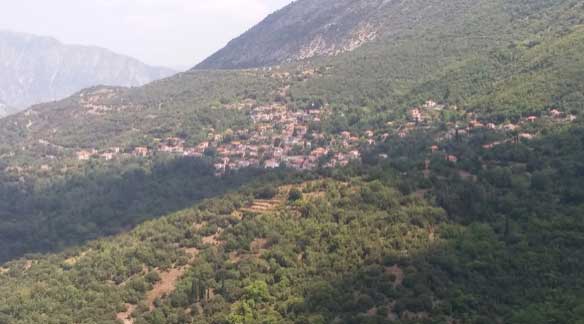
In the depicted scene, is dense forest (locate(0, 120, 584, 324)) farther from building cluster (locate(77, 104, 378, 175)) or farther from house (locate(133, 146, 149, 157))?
house (locate(133, 146, 149, 157))

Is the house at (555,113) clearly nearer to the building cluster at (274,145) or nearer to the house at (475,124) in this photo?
the house at (475,124)

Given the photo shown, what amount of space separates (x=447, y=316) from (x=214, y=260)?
43.6 feet

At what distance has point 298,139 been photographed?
75500mm

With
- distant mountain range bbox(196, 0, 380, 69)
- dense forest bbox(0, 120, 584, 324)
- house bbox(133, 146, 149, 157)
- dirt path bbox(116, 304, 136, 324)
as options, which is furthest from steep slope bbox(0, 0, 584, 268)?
dirt path bbox(116, 304, 136, 324)

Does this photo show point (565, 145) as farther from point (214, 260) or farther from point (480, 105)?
point (214, 260)

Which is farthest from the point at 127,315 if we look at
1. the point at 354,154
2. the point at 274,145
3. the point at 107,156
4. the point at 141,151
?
the point at 107,156

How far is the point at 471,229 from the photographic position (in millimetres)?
32469

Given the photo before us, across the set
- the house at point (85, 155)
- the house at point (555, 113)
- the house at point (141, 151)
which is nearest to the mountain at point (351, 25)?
the house at point (555, 113)

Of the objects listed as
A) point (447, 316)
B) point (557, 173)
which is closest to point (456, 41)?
point (557, 173)

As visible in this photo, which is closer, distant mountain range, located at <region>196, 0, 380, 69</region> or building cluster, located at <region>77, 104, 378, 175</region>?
building cluster, located at <region>77, 104, 378, 175</region>

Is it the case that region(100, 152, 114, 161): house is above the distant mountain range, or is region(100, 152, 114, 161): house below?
below

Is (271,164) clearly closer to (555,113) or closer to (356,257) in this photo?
(555,113)

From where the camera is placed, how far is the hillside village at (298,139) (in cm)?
5609

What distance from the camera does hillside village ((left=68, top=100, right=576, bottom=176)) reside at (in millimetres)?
56094
